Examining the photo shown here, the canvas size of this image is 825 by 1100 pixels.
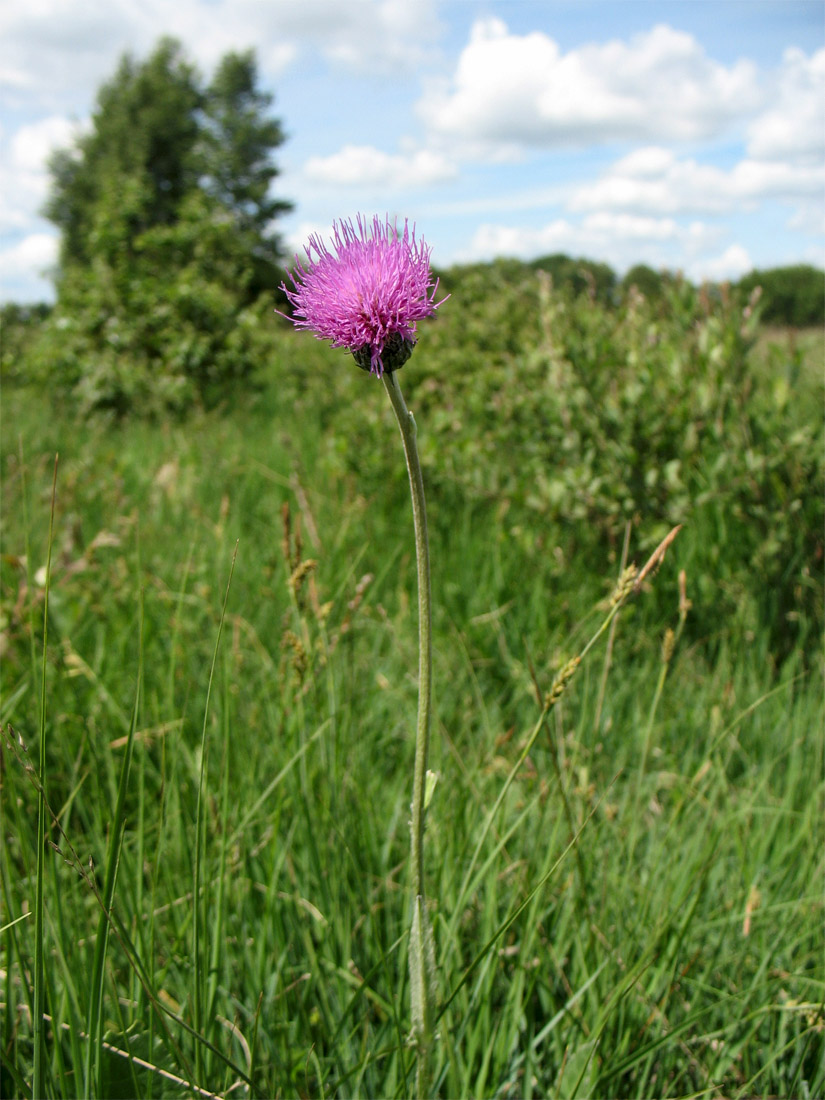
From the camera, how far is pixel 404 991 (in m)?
1.39

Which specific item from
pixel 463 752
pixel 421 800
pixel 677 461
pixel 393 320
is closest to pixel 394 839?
pixel 463 752

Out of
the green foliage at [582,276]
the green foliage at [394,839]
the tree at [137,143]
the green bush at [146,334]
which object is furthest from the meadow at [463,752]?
the tree at [137,143]

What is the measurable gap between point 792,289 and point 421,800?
22491 millimetres

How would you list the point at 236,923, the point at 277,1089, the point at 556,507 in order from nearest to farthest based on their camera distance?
the point at 277,1089 < the point at 236,923 < the point at 556,507

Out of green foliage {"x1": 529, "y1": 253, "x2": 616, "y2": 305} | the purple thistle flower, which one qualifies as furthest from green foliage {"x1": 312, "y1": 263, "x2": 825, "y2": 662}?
the purple thistle flower

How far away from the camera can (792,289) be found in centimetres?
2016

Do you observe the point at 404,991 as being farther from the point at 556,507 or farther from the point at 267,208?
the point at 267,208

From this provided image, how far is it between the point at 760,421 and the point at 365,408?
217 centimetres

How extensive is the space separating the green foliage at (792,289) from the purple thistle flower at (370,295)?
627 inches

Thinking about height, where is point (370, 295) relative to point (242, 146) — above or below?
below

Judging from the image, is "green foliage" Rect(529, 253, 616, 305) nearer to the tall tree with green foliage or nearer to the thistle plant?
the thistle plant

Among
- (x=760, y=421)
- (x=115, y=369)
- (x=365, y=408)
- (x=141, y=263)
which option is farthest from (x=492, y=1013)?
(x=141, y=263)

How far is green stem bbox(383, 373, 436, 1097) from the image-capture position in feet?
2.75

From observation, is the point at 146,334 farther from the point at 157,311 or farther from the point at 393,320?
the point at 393,320
